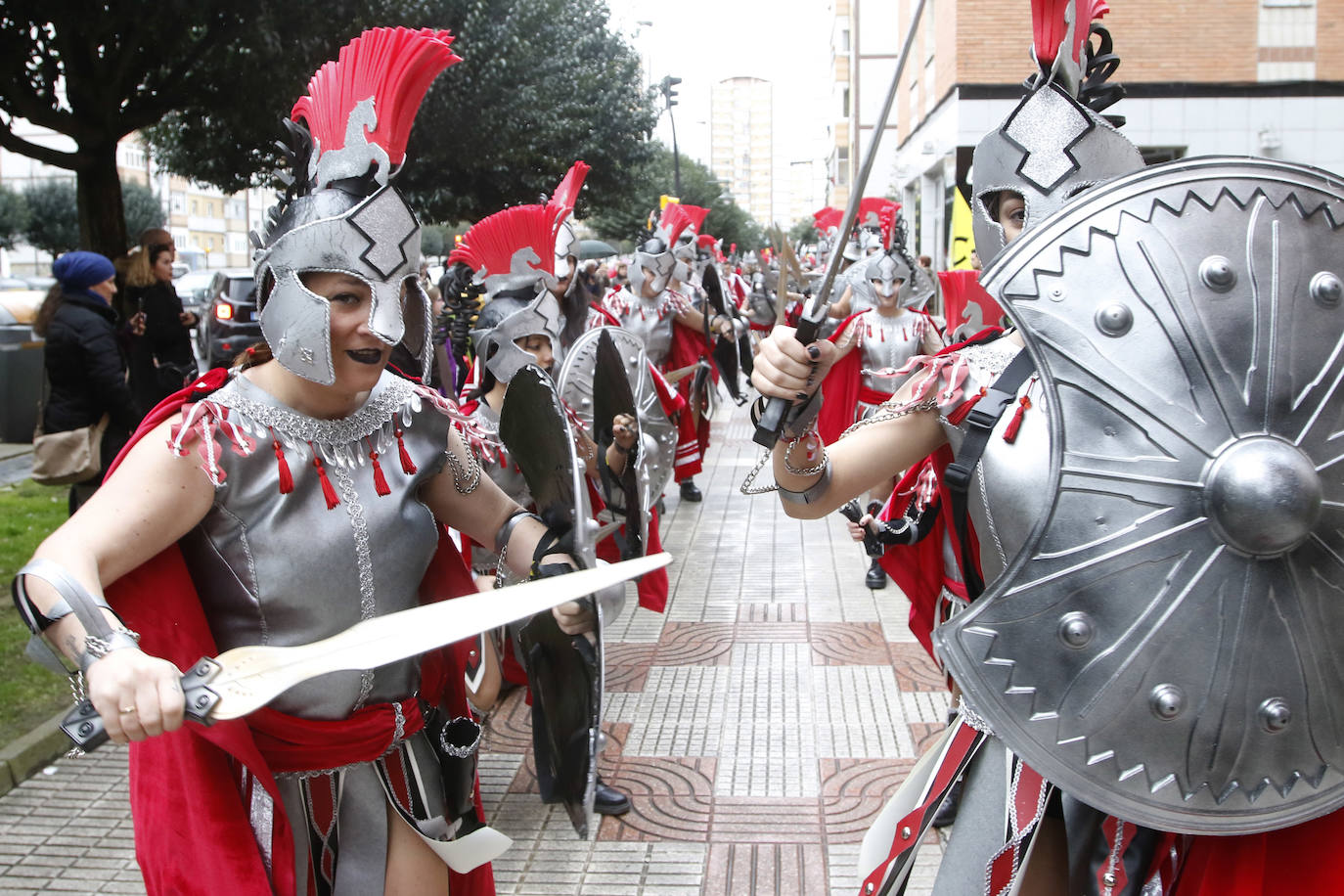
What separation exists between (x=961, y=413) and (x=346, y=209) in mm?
1247

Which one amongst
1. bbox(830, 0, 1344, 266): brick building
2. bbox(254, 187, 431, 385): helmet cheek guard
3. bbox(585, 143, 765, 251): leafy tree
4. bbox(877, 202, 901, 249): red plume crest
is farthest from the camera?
bbox(585, 143, 765, 251): leafy tree

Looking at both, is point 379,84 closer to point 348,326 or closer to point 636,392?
point 348,326

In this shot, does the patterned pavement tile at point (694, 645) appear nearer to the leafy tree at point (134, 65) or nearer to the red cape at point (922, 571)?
the red cape at point (922, 571)

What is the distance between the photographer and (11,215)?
121 ft

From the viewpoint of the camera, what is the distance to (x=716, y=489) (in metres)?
10.4

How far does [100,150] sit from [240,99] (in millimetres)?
965

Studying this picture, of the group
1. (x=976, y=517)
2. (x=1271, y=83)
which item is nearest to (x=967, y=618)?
(x=976, y=517)

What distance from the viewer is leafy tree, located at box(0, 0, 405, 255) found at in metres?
6.60

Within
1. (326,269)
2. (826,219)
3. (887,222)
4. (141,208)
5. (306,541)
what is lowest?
(306,541)

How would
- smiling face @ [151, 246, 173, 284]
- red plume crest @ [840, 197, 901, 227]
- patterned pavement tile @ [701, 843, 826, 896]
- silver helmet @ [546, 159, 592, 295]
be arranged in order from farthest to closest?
1. red plume crest @ [840, 197, 901, 227]
2. smiling face @ [151, 246, 173, 284]
3. silver helmet @ [546, 159, 592, 295]
4. patterned pavement tile @ [701, 843, 826, 896]

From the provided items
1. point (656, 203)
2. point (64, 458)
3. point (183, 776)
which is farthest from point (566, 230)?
point (656, 203)

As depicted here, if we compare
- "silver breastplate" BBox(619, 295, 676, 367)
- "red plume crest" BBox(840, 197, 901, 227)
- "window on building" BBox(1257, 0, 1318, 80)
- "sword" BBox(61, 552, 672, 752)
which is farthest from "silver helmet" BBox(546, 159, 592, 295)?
"window on building" BBox(1257, 0, 1318, 80)

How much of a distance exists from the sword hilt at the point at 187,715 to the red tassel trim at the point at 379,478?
72 cm

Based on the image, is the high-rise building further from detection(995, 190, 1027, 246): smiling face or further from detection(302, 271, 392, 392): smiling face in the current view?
detection(302, 271, 392, 392): smiling face
